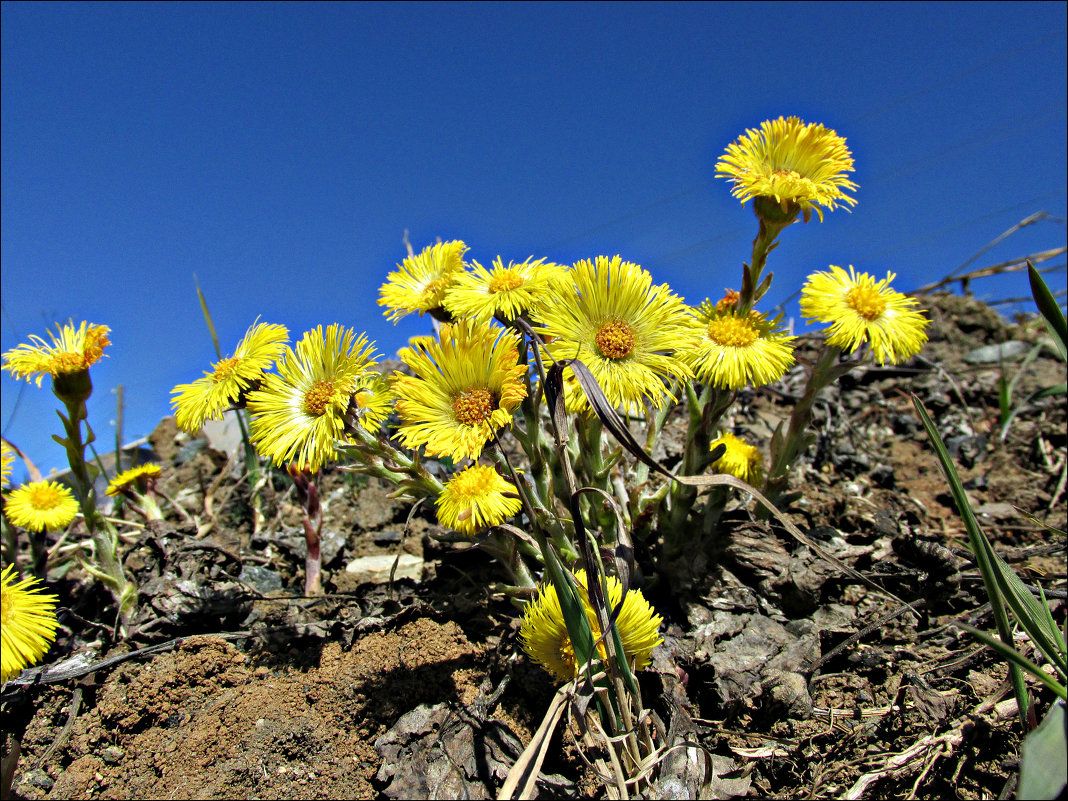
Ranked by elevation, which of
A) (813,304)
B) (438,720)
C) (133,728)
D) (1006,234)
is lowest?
(438,720)

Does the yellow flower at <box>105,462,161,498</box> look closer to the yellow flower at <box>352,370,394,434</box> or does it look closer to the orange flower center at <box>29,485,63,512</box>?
the orange flower center at <box>29,485,63,512</box>

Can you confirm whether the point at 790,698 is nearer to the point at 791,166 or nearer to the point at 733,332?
the point at 733,332

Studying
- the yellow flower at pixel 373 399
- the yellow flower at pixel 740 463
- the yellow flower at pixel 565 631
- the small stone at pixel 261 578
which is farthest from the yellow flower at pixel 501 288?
the small stone at pixel 261 578

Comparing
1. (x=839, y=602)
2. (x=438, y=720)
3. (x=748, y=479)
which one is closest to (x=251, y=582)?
(x=438, y=720)

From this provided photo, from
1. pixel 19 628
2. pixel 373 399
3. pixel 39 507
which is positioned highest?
pixel 39 507

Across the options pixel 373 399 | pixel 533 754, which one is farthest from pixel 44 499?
pixel 533 754

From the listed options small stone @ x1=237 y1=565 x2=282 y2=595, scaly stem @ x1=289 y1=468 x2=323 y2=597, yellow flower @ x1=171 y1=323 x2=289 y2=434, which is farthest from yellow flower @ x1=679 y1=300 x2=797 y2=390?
small stone @ x1=237 y1=565 x2=282 y2=595

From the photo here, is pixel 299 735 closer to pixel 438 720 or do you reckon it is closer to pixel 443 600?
pixel 438 720
